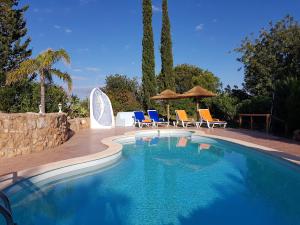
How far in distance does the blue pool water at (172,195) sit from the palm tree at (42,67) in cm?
621

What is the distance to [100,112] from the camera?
15.4m

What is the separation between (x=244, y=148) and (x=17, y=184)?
636 centimetres

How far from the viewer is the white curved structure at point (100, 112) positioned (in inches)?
578

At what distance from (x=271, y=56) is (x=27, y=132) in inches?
579

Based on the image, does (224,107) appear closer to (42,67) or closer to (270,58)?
(270,58)

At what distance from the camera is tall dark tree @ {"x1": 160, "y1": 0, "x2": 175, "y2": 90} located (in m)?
20.4

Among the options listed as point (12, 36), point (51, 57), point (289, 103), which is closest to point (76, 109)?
point (51, 57)

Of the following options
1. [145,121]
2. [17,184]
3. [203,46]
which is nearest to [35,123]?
[17,184]

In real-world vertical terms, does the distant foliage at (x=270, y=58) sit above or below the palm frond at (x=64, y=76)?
above

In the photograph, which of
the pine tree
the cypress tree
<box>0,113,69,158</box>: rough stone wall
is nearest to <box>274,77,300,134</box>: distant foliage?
<box>0,113,69,158</box>: rough stone wall

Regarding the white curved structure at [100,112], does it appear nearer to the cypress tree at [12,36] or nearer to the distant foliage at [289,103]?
the distant foliage at [289,103]

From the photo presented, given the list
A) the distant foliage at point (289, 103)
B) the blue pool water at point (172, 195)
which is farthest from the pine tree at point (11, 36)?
the distant foliage at point (289, 103)

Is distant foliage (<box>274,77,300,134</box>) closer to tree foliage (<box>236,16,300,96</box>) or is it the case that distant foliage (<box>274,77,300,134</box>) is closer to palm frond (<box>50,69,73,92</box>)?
tree foliage (<box>236,16,300,96</box>)

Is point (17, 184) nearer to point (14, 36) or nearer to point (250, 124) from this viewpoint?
point (250, 124)
